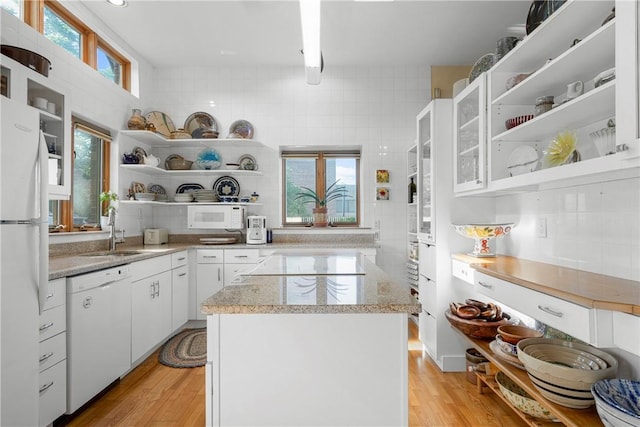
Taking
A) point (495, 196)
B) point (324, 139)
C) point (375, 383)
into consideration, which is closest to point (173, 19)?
point (324, 139)

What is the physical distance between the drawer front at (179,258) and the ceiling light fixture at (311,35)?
2.07m

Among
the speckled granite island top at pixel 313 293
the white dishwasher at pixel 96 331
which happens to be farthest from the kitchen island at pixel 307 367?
the white dishwasher at pixel 96 331

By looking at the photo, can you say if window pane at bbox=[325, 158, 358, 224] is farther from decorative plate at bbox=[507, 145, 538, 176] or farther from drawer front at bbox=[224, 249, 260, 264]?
decorative plate at bbox=[507, 145, 538, 176]

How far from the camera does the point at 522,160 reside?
2301 mm

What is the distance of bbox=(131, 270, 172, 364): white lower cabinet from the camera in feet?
8.89

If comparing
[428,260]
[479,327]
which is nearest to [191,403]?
[479,327]

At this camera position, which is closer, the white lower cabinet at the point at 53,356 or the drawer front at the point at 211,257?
the white lower cabinet at the point at 53,356

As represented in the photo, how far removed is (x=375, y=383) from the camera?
1244 millimetres

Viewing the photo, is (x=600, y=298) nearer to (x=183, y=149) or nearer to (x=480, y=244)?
(x=480, y=244)

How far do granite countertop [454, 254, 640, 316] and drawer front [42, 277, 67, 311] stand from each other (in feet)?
7.79

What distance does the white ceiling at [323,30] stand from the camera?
303 cm

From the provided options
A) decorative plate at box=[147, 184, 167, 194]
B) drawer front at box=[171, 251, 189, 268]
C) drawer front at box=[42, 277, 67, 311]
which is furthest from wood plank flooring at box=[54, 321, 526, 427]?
decorative plate at box=[147, 184, 167, 194]

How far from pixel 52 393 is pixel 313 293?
1.65 m

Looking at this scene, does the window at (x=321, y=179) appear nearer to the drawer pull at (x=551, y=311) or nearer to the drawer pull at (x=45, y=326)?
the drawer pull at (x=45, y=326)
